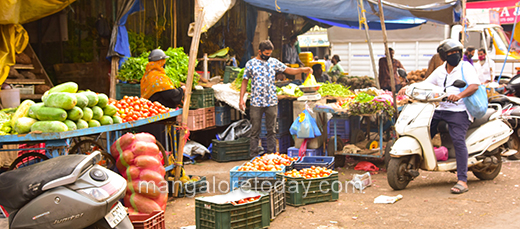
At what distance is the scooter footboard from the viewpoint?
564 centimetres

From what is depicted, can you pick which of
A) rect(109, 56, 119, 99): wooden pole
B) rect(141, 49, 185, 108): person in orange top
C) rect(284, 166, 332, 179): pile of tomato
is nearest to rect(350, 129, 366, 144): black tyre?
rect(284, 166, 332, 179): pile of tomato

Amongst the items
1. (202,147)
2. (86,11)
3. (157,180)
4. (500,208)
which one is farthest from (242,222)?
(86,11)

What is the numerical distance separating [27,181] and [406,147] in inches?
172

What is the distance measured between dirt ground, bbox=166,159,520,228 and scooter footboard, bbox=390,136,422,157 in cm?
56

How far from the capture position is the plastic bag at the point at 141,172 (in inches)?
183

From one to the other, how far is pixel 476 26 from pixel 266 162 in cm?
1369

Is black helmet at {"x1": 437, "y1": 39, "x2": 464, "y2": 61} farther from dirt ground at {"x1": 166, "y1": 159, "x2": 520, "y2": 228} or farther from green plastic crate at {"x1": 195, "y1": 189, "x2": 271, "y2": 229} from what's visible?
green plastic crate at {"x1": 195, "y1": 189, "x2": 271, "y2": 229}

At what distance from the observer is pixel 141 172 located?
4.70 meters

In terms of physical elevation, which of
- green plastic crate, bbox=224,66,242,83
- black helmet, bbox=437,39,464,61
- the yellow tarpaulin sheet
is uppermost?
the yellow tarpaulin sheet

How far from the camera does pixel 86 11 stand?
1110 centimetres

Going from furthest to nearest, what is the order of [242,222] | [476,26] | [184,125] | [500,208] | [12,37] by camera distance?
[476,26], [12,37], [184,125], [500,208], [242,222]

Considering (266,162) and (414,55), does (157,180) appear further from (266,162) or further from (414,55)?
(414,55)

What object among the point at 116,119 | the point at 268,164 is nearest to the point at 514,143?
the point at 268,164

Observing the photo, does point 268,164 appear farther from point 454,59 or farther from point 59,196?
point 59,196
